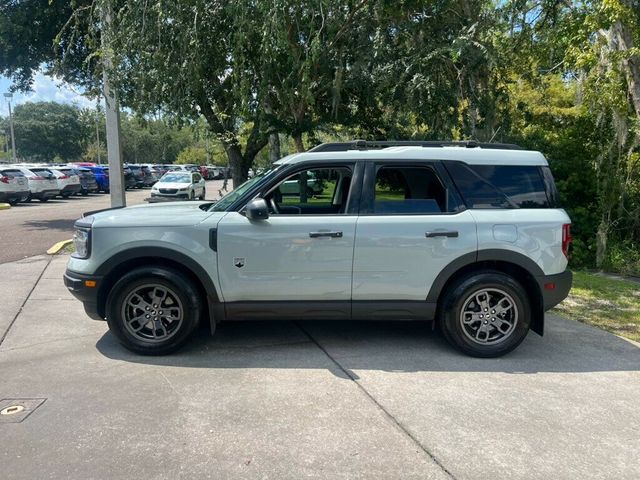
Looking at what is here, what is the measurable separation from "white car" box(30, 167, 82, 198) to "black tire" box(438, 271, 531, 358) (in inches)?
952

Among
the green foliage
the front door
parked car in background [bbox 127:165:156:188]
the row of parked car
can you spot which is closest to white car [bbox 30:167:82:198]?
the row of parked car

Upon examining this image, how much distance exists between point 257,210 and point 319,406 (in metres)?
1.71

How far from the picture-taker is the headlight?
474cm

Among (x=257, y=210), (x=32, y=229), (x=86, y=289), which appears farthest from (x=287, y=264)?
(x=32, y=229)

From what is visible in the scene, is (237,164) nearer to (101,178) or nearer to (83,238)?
(83,238)

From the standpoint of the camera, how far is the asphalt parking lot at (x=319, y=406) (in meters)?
3.10

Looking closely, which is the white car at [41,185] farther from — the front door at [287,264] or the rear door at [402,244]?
the rear door at [402,244]

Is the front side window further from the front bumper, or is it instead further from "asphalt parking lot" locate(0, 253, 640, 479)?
the front bumper

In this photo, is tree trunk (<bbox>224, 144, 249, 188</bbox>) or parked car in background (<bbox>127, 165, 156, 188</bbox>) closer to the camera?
tree trunk (<bbox>224, 144, 249, 188</bbox>)

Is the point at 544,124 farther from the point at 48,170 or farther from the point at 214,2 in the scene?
the point at 48,170

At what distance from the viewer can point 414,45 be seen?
9.23 m

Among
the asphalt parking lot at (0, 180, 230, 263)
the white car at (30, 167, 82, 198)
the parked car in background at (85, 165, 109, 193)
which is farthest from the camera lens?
the parked car in background at (85, 165, 109, 193)

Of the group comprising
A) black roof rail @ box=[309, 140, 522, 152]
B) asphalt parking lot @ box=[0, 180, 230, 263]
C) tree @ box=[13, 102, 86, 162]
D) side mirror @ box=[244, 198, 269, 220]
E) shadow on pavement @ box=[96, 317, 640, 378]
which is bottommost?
shadow on pavement @ box=[96, 317, 640, 378]

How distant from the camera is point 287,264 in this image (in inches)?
185
